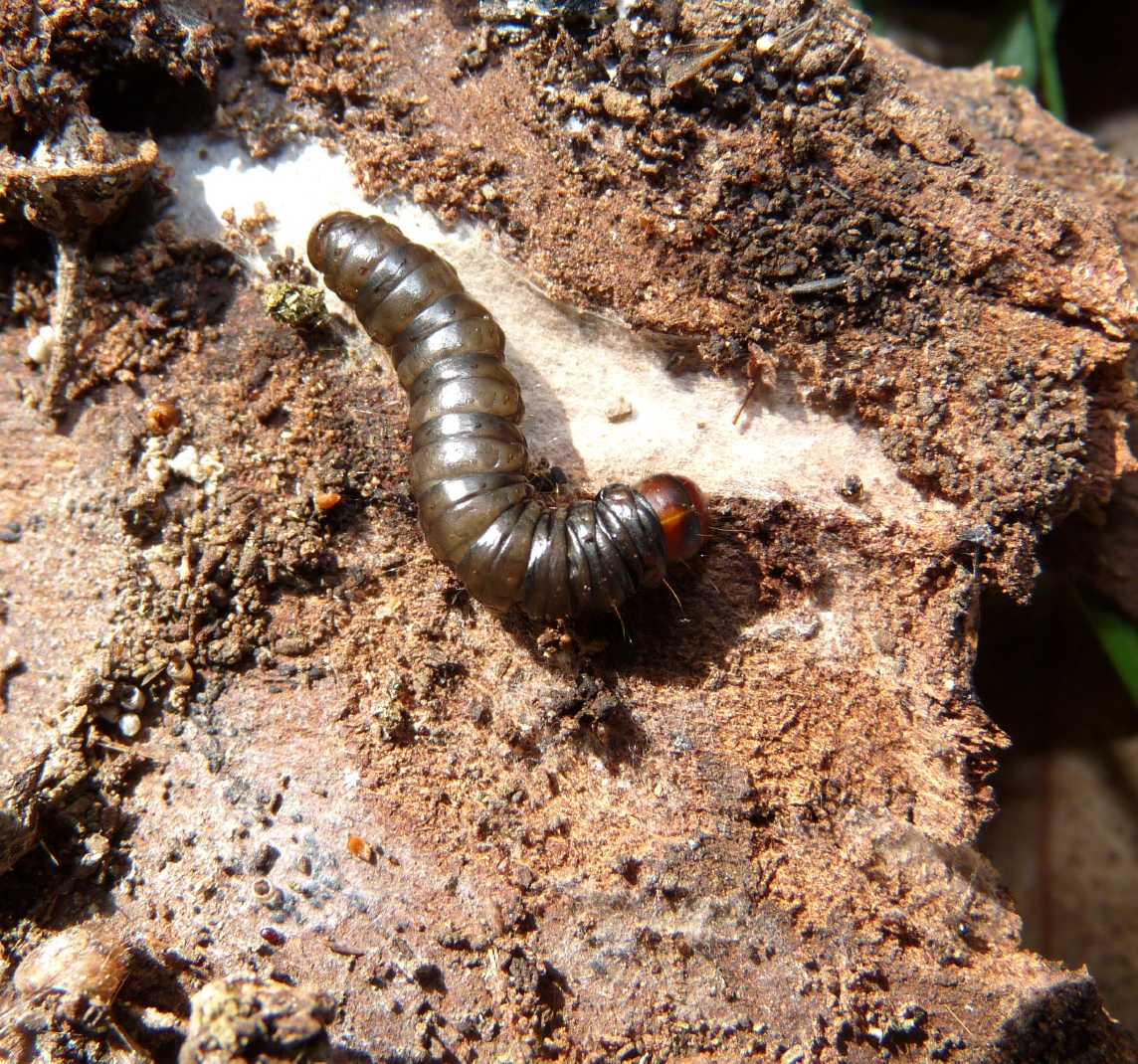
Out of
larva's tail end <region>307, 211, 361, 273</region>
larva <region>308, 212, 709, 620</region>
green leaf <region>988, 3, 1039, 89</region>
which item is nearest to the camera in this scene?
larva <region>308, 212, 709, 620</region>

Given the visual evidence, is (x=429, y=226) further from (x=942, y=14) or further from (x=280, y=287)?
(x=942, y=14)

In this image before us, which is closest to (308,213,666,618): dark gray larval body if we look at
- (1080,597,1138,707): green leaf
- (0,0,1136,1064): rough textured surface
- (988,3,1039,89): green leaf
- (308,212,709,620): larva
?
(308,212,709,620): larva

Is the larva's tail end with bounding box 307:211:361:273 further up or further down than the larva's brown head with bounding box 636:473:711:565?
further up

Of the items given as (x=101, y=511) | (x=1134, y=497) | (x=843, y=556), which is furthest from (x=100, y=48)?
(x=1134, y=497)

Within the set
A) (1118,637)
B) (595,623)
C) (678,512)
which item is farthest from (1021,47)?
(595,623)

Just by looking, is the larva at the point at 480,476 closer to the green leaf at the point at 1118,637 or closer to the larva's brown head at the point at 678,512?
the larva's brown head at the point at 678,512

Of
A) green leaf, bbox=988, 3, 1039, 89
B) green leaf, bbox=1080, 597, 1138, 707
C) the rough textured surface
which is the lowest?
the rough textured surface

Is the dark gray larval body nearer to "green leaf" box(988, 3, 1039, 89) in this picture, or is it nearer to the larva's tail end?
the larva's tail end

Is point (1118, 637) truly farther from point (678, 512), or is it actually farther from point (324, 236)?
point (324, 236)
